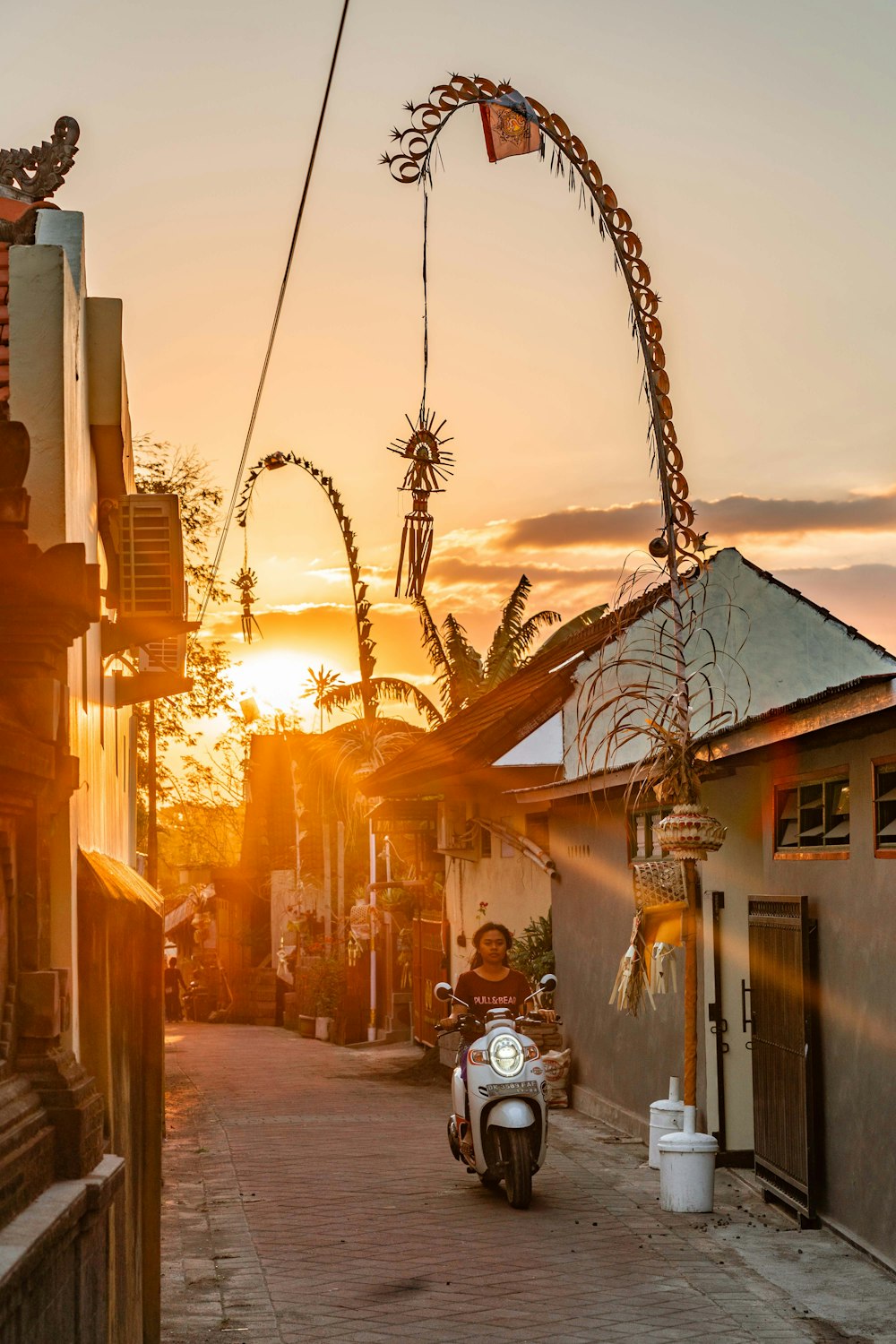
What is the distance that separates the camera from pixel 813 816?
1046 centimetres

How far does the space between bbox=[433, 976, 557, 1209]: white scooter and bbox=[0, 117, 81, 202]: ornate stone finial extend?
18.6 feet

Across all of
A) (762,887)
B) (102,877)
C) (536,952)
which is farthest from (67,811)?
(536,952)

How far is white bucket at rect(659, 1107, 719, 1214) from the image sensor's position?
1038 centimetres

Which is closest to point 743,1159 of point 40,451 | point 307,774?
point 40,451

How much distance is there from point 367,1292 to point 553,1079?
8.46m

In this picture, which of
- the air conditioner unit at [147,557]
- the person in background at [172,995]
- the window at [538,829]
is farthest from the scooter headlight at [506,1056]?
the person in background at [172,995]

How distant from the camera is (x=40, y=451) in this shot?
6449mm

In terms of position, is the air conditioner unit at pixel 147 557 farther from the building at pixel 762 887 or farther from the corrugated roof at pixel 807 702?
the corrugated roof at pixel 807 702

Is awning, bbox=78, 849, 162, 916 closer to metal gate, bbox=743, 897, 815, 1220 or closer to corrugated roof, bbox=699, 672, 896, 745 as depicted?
corrugated roof, bbox=699, 672, 896, 745

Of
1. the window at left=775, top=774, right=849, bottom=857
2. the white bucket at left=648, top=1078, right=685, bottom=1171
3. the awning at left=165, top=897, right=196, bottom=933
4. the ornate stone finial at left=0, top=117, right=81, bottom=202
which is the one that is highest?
the ornate stone finial at left=0, top=117, right=81, bottom=202

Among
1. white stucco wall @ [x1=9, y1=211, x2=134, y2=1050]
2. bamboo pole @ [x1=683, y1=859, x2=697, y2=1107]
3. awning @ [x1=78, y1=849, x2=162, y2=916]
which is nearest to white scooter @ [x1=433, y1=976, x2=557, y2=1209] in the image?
bamboo pole @ [x1=683, y1=859, x2=697, y2=1107]

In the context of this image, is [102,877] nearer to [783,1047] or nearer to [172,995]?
[783,1047]

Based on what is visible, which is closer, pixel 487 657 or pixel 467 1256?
pixel 467 1256

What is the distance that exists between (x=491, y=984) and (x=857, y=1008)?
3.22 meters
